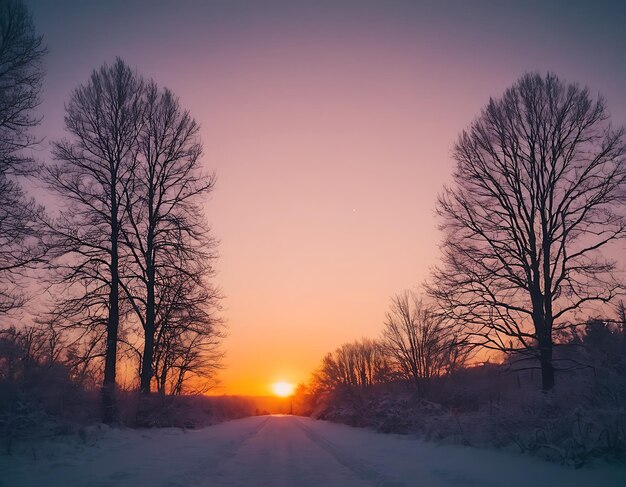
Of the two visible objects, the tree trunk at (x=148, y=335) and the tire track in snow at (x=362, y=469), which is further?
the tree trunk at (x=148, y=335)

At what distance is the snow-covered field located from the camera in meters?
6.95

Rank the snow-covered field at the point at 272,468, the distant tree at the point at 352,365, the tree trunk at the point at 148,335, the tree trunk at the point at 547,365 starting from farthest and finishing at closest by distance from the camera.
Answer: the distant tree at the point at 352,365 → the tree trunk at the point at 148,335 → the tree trunk at the point at 547,365 → the snow-covered field at the point at 272,468

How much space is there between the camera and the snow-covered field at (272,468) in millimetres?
6953

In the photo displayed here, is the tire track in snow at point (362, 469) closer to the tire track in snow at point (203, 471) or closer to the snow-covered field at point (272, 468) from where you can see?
the snow-covered field at point (272, 468)

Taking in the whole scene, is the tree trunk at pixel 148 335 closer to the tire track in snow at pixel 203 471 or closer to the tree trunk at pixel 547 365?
the tire track in snow at pixel 203 471

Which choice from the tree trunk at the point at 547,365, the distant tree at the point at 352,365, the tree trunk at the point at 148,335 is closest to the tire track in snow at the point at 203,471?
Answer: the tree trunk at the point at 148,335

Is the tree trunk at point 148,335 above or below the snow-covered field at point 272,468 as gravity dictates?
above

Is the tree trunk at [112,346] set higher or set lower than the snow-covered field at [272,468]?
higher

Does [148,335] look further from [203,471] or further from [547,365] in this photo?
[547,365]

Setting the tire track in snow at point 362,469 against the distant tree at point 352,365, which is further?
the distant tree at point 352,365

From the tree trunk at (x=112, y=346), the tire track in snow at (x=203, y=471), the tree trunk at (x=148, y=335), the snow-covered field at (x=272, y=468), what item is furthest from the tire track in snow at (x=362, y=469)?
the tree trunk at (x=148, y=335)

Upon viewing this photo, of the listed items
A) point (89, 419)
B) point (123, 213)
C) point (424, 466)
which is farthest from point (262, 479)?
point (123, 213)

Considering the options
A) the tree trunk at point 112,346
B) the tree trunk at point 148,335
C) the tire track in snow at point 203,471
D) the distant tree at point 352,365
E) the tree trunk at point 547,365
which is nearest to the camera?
the tire track in snow at point 203,471

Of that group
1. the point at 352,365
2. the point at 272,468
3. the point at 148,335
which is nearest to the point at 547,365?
the point at 272,468
